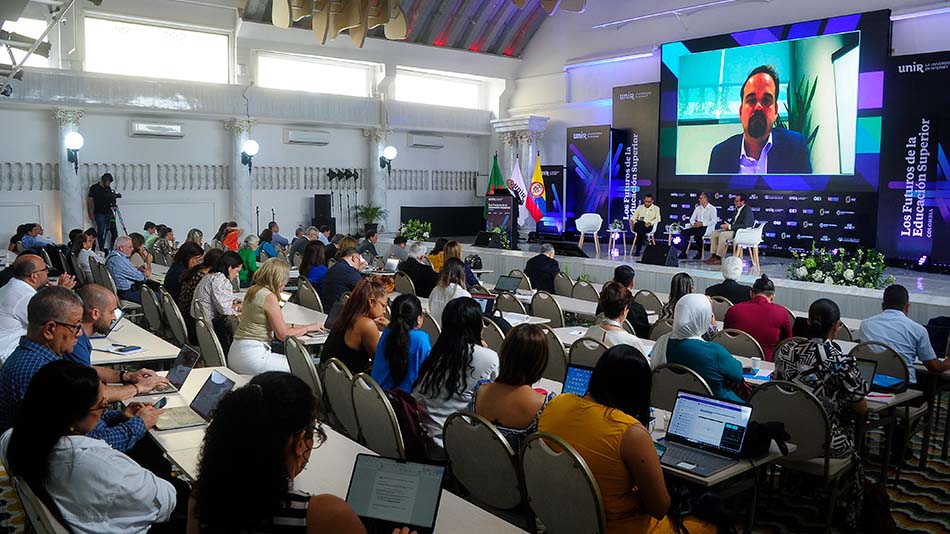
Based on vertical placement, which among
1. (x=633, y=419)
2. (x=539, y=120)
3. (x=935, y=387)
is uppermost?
(x=539, y=120)

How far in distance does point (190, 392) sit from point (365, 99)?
50.7ft

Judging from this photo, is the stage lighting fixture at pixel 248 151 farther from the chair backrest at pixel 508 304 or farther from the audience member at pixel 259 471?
the audience member at pixel 259 471

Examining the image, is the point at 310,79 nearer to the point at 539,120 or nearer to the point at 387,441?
the point at 539,120

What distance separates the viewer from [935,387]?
17.4 feet

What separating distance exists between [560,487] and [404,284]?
590 cm

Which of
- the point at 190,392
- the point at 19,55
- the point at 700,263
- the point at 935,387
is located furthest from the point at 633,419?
the point at 19,55

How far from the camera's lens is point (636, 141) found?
58.3ft

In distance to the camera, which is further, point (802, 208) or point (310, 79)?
point (310, 79)

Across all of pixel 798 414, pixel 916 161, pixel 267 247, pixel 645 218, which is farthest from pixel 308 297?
pixel 916 161

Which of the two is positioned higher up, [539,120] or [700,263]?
[539,120]

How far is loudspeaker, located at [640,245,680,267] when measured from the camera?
39.2 feet

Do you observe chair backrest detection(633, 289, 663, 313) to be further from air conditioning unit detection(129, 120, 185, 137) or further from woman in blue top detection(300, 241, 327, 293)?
air conditioning unit detection(129, 120, 185, 137)

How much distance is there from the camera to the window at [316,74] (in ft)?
59.3

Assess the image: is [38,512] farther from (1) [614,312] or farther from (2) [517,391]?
(1) [614,312]
